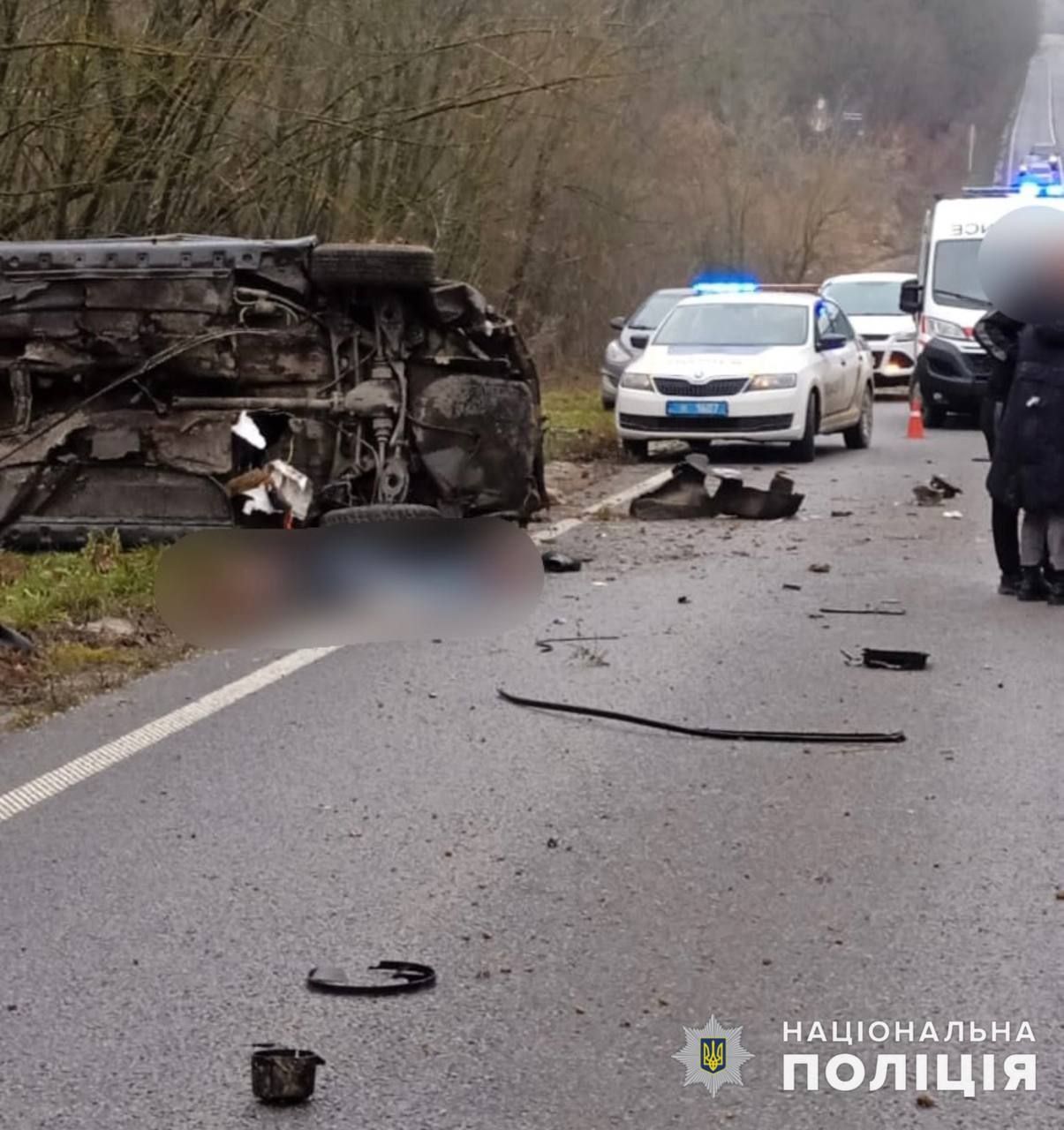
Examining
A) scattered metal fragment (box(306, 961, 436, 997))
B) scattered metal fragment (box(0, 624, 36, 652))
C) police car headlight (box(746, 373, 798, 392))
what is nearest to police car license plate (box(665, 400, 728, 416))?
police car headlight (box(746, 373, 798, 392))

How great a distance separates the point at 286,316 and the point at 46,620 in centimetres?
214

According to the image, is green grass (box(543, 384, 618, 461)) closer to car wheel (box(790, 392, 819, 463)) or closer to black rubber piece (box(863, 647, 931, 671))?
car wheel (box(790, 392, 819, 463))

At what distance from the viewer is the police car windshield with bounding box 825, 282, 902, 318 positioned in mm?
26984

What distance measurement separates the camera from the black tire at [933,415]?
853 inches

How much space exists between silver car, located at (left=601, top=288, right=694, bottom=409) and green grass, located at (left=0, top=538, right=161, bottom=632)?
11.0 m

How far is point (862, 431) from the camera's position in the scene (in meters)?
19.4

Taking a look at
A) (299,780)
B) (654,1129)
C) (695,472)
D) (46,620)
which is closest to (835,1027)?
(654,1129)

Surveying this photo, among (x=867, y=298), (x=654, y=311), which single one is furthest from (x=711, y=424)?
(x=867, y=298)

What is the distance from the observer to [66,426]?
10.4 meters

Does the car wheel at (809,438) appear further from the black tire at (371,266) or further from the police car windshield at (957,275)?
the black tire at (371,266)

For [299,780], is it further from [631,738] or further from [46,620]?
[46,620]

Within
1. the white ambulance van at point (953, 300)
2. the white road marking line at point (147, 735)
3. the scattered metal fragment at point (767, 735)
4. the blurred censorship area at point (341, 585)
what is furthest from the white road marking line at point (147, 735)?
the white ambulance van at point (953, 300)

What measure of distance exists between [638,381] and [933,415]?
596 centimetres

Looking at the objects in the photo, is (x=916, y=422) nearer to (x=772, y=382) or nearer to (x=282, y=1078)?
(x=772, y=382)
